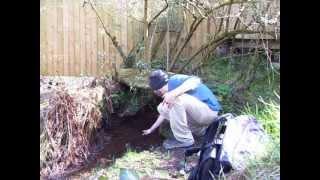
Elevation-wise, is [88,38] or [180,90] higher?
[88,38]

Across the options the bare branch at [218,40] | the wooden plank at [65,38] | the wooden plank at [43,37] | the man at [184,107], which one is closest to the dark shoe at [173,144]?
the man at [184,107]

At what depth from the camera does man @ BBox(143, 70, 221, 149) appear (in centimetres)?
297

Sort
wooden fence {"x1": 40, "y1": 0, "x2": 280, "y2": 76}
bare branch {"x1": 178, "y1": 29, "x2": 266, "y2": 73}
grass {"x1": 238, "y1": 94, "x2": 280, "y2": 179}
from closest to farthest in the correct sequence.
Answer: grass {"x1": 238, "y1": 94, "x2": 280, "y2": 179}
bare branch {"x1": 178, "y1": 29, "x2": 266, "y2": 73}
wooden fence {"x1": 40, "y1": 0, "x2": 280, "y2": 76}

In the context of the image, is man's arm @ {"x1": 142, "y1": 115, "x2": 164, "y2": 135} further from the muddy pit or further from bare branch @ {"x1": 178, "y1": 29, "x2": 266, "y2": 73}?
bare branch @ {"x1": 178, "y1": 29, "x2": 266, "y2": 73}

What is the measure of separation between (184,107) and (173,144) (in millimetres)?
221

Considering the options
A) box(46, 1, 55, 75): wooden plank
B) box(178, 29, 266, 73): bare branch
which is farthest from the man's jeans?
box(46, 1, 55, 75): wooden plank

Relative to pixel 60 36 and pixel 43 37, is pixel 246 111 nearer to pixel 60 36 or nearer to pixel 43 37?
pixel 60 36

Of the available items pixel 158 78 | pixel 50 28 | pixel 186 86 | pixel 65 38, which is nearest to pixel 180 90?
pixel 186 86

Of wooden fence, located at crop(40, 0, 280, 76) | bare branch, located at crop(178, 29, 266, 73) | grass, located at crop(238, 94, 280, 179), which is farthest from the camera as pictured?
wooden fence, located at crop(40, 0, 280, 76)

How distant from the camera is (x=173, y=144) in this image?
9.82 ft

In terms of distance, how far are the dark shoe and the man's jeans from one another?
2 centimetres

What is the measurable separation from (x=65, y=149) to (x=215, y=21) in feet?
3.83

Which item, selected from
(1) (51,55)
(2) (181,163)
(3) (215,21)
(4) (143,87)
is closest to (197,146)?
(2) (181,163)

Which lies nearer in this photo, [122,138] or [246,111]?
[246,111]
